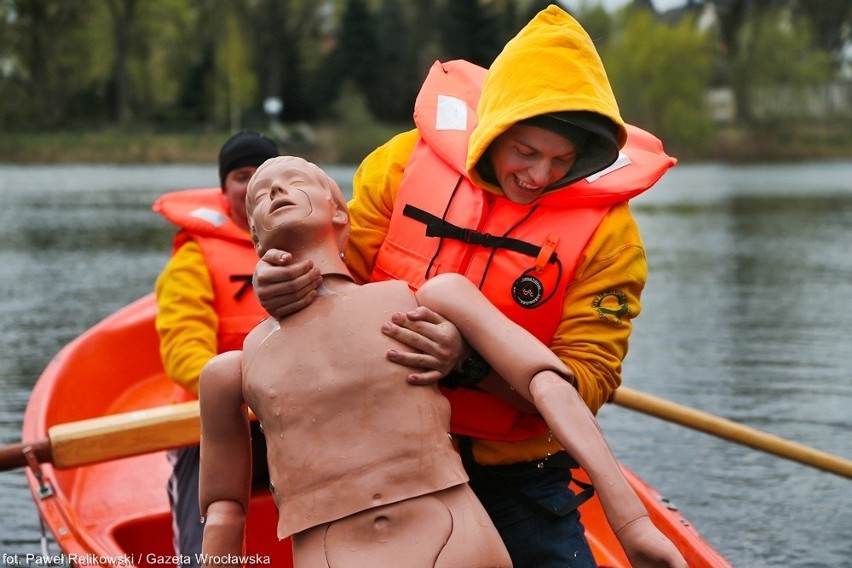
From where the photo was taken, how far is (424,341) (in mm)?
2348

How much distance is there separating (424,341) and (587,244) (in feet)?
1.72

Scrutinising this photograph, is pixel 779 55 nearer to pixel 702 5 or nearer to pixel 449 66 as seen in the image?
pixel 702 5

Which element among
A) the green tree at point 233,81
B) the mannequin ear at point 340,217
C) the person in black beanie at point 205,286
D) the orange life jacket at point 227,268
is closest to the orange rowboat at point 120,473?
the person in black beanie at point 205,286

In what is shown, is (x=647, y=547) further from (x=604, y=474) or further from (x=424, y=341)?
(x=424, y=341)

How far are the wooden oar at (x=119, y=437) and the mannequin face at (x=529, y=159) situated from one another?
178 centimetres

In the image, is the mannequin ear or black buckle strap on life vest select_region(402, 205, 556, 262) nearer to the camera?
the mannequin ear

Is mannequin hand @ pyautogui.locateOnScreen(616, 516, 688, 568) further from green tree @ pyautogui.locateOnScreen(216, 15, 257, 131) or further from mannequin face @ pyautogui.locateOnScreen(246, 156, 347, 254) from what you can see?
green tree @ pyautogui.locateOnScreen(216, 15, 257, 131)

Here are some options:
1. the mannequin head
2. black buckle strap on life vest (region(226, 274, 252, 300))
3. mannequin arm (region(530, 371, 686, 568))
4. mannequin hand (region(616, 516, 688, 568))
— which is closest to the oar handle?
black buckle strap on life vest (region(226, 274, 252, 300))

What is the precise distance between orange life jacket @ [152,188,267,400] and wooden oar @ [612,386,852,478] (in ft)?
5.79

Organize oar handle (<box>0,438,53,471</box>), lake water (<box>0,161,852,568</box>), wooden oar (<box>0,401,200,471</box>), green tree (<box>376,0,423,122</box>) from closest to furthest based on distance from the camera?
wooden oar (<box>0,401,200,471</box>) → oar handle (<box>0,438,53,471</box>) → lake water (<box>0,161,852,568</box>) → green tree (<box>376,0,423,122</box>)

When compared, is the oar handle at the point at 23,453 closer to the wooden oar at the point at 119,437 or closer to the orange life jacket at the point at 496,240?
the wooden oar at the point at 119,437

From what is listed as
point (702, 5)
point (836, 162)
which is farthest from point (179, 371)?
point (702, 5)

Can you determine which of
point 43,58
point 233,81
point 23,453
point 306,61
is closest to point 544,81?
point 23,453

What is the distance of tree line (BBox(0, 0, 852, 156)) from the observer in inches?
2096
